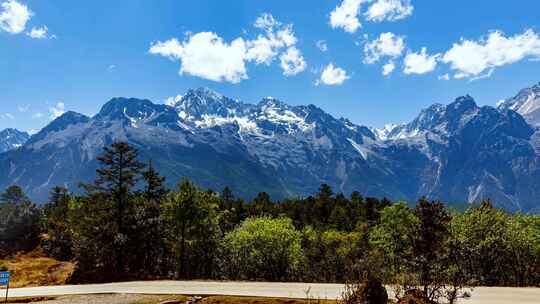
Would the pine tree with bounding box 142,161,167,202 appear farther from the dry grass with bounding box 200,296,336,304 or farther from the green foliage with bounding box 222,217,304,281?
the dry grass with bounding box 200,296,336,304

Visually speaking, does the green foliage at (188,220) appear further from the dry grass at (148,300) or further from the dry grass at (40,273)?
the dry grass at (148,300)

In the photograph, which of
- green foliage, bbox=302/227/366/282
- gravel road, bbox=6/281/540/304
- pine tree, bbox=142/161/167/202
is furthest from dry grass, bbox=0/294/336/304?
green foliage, bbox=302/227/366/282

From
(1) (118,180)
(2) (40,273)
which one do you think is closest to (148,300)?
(1) (118,180)

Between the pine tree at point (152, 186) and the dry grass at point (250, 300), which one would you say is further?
the pine tree at point (152, 186)

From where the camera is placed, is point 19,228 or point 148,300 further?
point 19,228

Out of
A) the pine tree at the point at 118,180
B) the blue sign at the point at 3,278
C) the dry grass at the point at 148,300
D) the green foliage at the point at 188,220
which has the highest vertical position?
the pine tree at the point at 118,180

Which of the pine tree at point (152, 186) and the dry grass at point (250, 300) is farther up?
the pine tree at point (152, 186)

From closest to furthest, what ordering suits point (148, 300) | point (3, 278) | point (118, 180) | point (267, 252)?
point (3, 278) → point (148, 300) → point (118, 180) → point (267, 252)

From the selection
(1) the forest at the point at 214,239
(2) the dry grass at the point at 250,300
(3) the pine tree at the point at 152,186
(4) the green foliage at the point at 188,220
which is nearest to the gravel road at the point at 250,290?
(2) the dry grass at the point at 250,300

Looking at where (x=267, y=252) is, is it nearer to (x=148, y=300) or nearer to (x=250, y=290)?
(x=250, y=290)

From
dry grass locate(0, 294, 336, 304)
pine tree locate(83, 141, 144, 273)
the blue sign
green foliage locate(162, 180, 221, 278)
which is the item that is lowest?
dry grass locate(0, 294, 336, 304)

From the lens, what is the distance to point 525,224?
7144 cm

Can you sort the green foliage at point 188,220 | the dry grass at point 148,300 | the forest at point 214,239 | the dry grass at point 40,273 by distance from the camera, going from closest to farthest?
1. the dry grass at point 148,300
2. the forest at point 214,239
3. the dry grass at point 40,273
4. the green foliage at point 188,220

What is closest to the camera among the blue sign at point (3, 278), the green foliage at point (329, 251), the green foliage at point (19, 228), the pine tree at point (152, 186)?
the blue sign at point (3, 278)
